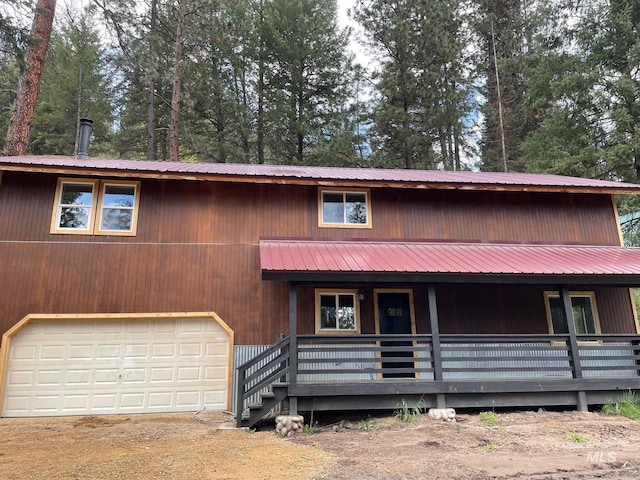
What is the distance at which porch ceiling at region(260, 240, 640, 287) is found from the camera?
7441 mm

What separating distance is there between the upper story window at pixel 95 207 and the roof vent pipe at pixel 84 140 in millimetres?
1891

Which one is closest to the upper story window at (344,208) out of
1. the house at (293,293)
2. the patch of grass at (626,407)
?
the house at (293,293)

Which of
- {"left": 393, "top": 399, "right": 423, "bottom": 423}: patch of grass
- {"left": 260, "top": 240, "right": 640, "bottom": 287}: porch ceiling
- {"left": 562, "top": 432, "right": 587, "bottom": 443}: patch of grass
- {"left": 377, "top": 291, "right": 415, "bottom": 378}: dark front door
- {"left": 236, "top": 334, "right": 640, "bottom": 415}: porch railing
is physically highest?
{"left": 260, "top": 240, "right": 640, "bottom": 287}: porch ceiling

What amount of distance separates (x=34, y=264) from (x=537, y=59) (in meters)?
19.9

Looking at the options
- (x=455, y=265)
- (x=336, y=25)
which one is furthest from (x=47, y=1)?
(x=455, y=265)

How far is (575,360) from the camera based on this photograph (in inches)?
307

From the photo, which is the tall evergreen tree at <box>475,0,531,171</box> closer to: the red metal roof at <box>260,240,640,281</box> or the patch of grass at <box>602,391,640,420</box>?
the red metal roof at <box>260,240,640,281</box>

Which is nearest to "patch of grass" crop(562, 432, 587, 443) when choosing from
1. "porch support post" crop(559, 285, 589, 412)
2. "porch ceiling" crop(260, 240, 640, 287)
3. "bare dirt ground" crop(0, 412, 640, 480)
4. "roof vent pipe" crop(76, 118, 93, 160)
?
"bare dirt ground" crop(0, 412, 640, 480)

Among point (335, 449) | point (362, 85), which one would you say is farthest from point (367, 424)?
point (362, 85)

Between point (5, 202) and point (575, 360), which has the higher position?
point (5, 202)

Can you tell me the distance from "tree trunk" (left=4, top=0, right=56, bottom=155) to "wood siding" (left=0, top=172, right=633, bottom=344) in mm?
4040

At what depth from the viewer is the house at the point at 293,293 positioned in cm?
755

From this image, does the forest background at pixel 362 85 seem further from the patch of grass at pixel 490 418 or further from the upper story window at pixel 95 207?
the patch of grass at pixel 490 418

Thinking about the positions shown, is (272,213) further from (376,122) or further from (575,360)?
(376,122)
